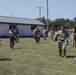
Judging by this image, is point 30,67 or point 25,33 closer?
point 30,67

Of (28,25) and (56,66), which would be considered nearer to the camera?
(56,66)

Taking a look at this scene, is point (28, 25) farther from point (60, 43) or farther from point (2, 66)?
point (2, 66)

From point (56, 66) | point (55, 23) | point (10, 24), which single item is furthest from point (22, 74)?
point (55, 23)

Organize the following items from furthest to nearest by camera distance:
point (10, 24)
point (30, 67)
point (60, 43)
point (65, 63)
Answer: point (10, 24) → point (60, 43) → point (65, 63) → point (30, 67)

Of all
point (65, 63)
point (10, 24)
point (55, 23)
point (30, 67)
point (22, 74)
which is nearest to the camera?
point (22, 74)

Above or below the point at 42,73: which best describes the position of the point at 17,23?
above

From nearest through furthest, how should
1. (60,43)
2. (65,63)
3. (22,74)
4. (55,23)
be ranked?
(22,74) < (65,63) < (60,43) < (55,23)

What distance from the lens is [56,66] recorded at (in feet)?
42.9

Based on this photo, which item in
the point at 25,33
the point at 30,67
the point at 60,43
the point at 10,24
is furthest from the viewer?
the point at 25,33

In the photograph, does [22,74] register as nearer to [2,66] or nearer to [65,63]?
[2,66]

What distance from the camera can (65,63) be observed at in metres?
14.0

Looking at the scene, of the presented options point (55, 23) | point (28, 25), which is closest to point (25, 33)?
point (28, 25)

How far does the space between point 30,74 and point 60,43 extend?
5584 millimetres

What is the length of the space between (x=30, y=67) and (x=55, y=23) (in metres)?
85.6
